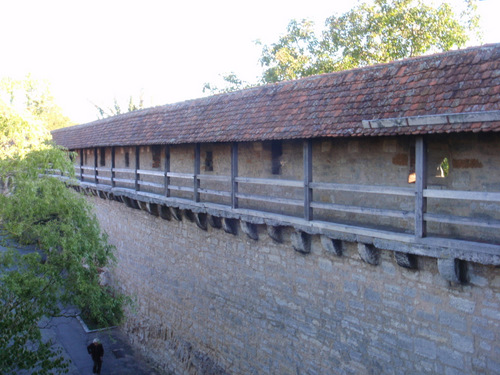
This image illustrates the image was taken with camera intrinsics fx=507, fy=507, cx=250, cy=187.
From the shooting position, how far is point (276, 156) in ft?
29.1

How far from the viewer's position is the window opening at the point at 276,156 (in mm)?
8812

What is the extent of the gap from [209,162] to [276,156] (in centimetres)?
227

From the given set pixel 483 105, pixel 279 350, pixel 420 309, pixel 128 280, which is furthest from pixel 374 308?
pixel 128 280

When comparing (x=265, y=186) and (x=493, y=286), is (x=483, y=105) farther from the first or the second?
(x=265, y=186)

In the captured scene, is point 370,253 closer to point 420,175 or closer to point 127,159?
point 420,175

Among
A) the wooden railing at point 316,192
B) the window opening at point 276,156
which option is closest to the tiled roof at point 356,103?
the wooden railing at point 316,192

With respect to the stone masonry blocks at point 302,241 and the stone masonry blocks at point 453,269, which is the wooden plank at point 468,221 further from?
the stone masonry blocks at point 302,241

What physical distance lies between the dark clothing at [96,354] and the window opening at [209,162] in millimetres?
5355

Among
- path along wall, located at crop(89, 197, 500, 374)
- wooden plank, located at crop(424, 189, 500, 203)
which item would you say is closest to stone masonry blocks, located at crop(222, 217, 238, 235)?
path along wall, located at crop(89, 197, 500, 374)

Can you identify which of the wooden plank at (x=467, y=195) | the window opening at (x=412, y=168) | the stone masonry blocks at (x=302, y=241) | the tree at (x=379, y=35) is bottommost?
the stone masonry blocks at (x=302, y=241)

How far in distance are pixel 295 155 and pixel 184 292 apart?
196 inches

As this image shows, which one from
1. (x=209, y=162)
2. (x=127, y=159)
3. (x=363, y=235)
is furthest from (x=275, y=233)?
(x=127, y=159)

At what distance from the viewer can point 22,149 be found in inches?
372

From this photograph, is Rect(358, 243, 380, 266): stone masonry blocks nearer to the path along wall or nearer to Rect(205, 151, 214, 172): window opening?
the path along wall
